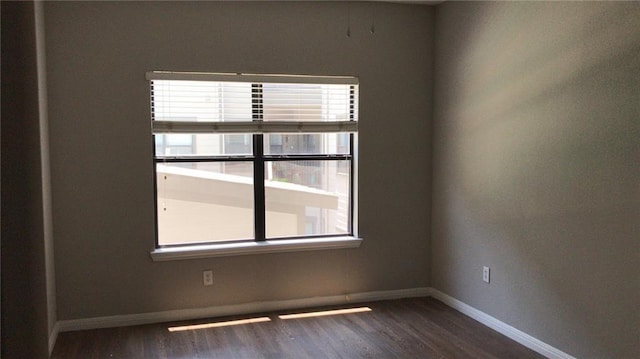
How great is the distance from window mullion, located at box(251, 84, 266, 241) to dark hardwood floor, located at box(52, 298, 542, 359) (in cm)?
69

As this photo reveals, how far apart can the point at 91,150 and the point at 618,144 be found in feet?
10.8

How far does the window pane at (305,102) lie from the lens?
13.7 ft

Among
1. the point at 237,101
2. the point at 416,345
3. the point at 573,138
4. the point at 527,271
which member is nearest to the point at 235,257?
the point at 237,101

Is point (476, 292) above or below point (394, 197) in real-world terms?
below

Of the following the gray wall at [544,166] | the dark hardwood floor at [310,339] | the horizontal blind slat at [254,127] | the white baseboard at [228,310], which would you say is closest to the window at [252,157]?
the horizontal blind slat at [254,127]

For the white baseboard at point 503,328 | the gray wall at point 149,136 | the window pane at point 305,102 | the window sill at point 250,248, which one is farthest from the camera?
the window pane at point 305,102

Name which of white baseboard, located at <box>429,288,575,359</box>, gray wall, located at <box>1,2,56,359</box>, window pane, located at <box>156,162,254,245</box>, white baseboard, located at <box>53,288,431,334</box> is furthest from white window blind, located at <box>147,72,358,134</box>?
white baseboard, located at <box>429,288,575,359</box>

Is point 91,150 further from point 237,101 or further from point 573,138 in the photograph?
point 573,138

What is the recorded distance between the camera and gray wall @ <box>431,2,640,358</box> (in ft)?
9.37

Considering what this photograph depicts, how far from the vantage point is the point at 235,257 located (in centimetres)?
412

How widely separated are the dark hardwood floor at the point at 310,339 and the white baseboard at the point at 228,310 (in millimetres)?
65

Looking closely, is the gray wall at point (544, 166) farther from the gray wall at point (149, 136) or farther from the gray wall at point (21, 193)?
the gray wall at point (21, 193)

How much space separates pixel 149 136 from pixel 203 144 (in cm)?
40

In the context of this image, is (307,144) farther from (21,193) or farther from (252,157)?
(21,193)
